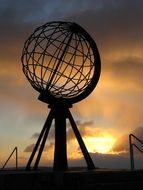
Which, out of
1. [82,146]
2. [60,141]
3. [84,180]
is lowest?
[84,180]

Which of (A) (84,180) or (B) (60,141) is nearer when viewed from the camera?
(A) (84,180)

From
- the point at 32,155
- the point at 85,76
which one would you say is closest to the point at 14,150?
the point at 32,155

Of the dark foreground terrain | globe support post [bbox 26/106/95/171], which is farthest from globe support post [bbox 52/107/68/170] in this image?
the dark foreground terrain

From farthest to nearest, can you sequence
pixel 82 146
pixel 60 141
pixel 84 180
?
pixel 82 146 < pixel 60 141 < pixel 84 180

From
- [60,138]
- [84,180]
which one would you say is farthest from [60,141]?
[84,180]

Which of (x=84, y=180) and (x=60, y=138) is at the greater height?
(x=60, y=138)

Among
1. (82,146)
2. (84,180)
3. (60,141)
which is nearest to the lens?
(84,180)

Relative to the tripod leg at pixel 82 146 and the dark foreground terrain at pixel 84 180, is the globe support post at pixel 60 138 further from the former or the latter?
the dark foreground terrain at pixel 84 180

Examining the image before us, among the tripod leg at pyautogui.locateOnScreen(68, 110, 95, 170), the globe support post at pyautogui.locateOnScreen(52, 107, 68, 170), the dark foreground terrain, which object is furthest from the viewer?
the globe support post at pyautogui.locateOnScreen(52, 107, 68, 170)

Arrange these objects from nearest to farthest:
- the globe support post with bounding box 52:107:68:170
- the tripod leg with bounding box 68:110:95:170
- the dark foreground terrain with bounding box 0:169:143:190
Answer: the dark foreground terrain with bounding box 0:169:143:190 → the tripod leg with bounding box 68:110:95:170 → the globe support post with bounding box 52:107:68:170

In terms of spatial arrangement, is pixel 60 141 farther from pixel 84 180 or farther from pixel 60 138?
pixel 84 180

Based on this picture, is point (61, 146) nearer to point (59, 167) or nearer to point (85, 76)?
point (59, 167)

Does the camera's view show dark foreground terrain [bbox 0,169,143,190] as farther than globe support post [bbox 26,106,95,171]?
No

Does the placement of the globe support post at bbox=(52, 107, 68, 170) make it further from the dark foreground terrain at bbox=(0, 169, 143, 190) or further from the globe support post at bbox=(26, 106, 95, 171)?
the dark foreground terrain at bbox=(0, 169, 143, 190)
